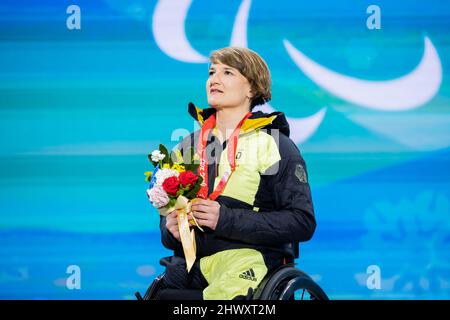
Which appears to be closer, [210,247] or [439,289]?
[210,247]

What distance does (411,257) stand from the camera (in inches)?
164

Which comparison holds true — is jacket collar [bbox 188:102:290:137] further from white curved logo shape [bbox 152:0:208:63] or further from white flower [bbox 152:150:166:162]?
white curved logo shape [bbox 152:0:208:63]

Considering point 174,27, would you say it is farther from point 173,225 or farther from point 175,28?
point 173,225

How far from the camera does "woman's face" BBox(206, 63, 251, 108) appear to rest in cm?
305

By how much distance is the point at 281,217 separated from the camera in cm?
282

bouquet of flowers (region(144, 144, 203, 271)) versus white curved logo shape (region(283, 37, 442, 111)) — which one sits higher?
white curved logo shape (region(283, 37, 442, 111))

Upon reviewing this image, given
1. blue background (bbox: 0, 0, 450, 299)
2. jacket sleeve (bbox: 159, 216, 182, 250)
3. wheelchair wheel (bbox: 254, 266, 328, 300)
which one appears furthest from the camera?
blue background (bbox: 0, 0, 450, 299)

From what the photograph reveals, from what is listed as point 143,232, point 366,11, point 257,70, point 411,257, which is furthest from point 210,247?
point 366,11

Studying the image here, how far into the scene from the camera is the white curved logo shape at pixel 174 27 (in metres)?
4.29

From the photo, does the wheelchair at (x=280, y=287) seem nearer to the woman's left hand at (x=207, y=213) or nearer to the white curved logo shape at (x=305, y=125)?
the woman's left hand at (x=207, y=213)

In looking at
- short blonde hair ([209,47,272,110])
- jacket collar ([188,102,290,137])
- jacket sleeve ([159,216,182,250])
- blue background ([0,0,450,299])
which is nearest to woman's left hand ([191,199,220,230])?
jacket sleeve ([159,216,182,250])

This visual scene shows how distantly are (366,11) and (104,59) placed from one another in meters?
1.54

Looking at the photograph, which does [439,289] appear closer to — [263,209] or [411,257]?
[411,257]

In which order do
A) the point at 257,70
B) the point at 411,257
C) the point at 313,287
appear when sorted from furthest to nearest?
the point at 411,257
the point at 257,70
the point at 313,287
